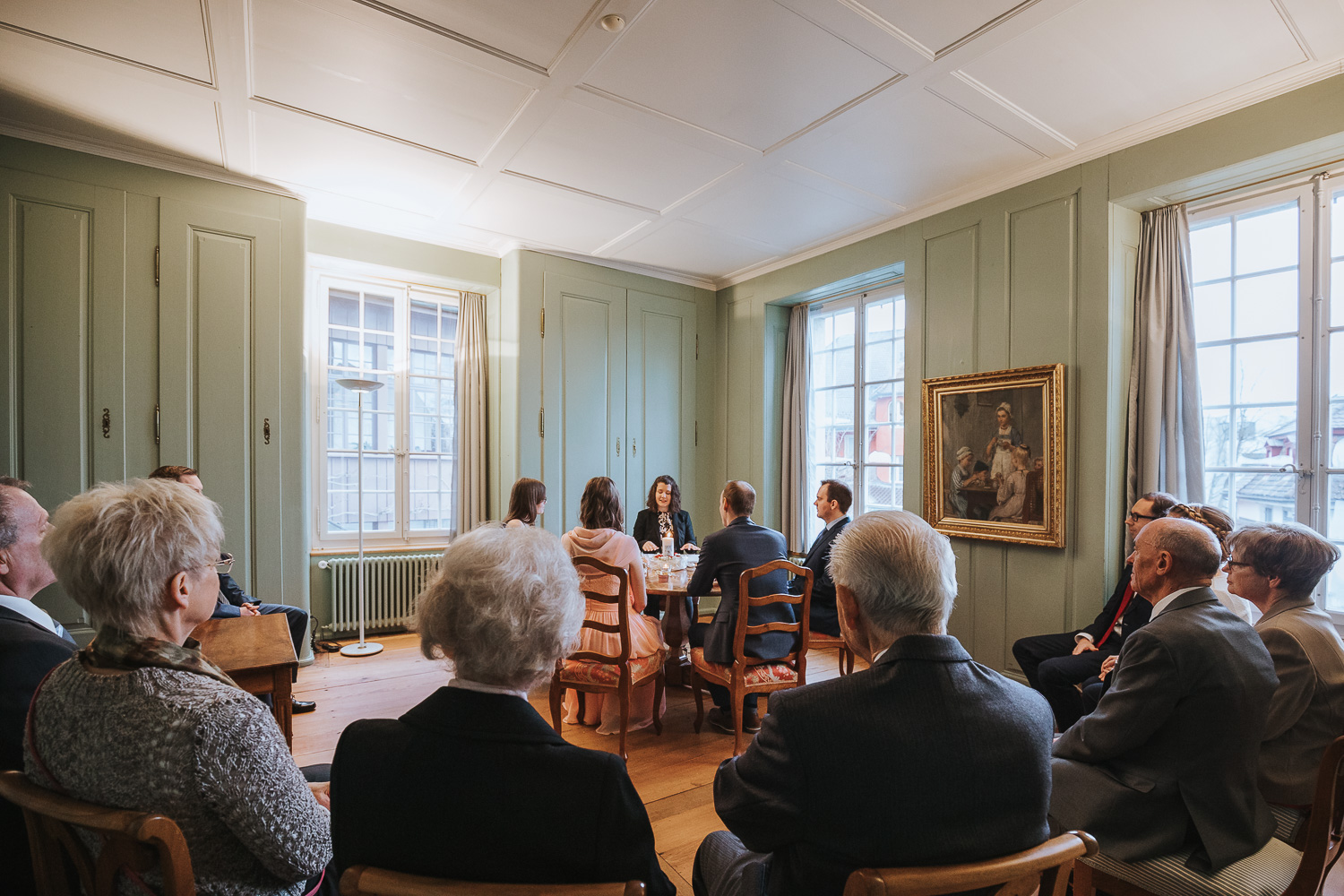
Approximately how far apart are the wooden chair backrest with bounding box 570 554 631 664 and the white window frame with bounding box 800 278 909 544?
2.67 metres

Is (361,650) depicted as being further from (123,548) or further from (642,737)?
(123,548)

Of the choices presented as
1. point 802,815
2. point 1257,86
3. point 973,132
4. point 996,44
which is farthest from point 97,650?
point 1257,86

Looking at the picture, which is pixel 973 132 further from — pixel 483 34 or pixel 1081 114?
pixel 483 34

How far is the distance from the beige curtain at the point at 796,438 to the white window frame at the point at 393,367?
2870 mm

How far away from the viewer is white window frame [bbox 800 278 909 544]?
5.05 meters

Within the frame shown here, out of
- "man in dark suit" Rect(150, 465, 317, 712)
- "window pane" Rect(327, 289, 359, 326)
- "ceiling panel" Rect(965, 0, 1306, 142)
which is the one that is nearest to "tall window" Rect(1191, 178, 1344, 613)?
"ceiling panel" Rect(965, 0, 1306, 142)

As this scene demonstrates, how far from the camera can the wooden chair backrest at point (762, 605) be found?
2.92 metres

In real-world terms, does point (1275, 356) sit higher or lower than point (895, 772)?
higher

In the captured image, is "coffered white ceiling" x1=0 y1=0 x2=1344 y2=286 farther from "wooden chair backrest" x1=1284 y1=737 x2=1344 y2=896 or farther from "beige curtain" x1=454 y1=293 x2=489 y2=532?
"wooden chair backrest" x1=1284 y1=737 x2=1344 y2=896

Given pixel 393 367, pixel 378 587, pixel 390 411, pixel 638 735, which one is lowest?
pixel 638 735

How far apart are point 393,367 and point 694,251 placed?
2.71 meters

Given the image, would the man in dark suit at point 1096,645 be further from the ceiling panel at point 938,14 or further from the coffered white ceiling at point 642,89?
the ceiling panel at point 938,14

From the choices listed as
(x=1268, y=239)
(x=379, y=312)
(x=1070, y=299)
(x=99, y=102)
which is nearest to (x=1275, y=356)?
(x=1268, y=239)

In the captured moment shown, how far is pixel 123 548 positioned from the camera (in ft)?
3.68
